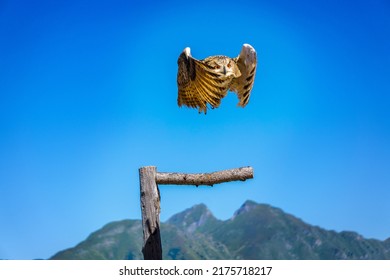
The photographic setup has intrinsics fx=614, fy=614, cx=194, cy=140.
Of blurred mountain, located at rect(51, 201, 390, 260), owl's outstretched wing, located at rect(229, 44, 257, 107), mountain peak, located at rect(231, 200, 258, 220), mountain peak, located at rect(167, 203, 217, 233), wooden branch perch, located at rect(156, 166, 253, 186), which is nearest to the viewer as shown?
wooden branch perch, located at rect(156, 166, 253, 186)

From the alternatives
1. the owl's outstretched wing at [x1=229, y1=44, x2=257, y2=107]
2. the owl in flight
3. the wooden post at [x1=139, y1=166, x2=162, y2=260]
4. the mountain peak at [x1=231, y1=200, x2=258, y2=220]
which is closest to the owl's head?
the owl in flight

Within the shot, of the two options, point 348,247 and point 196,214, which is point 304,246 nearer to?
point 348,247

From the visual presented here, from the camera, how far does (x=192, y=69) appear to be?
603 centimetres

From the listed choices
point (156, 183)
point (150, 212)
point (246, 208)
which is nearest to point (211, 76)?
point (156, 183)

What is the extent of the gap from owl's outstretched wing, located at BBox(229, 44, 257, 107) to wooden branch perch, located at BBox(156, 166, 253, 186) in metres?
0.87

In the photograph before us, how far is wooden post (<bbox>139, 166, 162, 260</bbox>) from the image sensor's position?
6145mm

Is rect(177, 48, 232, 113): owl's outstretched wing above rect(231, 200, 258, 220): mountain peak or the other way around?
the other way around

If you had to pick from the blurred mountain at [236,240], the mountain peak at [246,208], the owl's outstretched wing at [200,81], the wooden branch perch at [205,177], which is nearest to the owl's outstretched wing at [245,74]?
the owl's outstretched wing at [200,81]

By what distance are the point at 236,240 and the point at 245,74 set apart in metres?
35.2

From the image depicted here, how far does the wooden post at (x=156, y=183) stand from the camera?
6141mm

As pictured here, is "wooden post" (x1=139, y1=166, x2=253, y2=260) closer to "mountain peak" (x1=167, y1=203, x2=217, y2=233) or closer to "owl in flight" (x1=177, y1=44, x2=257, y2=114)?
"owl in flight" (x1=177, y1=44, x2=257, y2=114)

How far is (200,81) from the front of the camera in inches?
239
